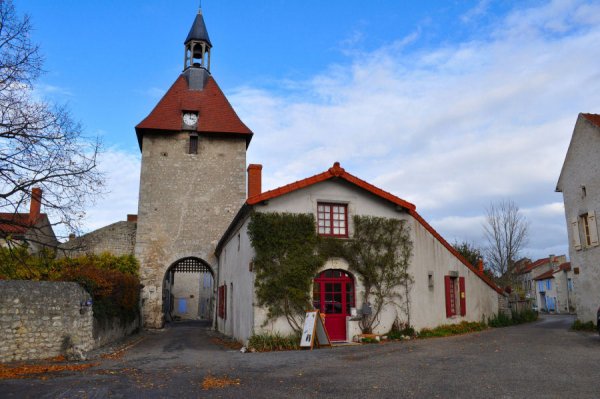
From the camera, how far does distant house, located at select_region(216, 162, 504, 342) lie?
14148 millimetres

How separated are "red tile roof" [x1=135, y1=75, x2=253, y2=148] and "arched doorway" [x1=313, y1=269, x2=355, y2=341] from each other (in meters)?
13.2

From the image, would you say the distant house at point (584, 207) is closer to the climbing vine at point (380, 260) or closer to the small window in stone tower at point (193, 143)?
the climbing vine at point (380, 260)

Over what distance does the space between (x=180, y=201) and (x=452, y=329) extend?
48.2 feet

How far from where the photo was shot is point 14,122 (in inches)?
385

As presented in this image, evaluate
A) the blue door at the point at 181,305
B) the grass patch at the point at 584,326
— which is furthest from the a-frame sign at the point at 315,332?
the blue door at the point at 181,305

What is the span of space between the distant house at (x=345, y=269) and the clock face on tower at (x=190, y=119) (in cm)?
1016

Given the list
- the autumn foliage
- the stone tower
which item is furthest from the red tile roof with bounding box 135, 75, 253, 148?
the autumn foliage

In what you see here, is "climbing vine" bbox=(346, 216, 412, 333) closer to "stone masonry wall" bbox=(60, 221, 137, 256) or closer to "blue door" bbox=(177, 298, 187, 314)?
"stone masonry wall" bbox=(60, 221, 137, 256)

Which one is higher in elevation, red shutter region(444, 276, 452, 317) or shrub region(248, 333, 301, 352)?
red shutter region(444, 276, 452, 317)

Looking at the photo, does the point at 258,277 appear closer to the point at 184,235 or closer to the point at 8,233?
the point at 8,233

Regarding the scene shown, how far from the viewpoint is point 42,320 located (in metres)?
12.1

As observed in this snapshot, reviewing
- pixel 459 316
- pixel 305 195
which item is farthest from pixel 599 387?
pixel 459 316

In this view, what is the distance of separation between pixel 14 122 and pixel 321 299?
352 inches

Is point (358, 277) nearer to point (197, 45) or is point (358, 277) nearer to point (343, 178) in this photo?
point (343, 178)
